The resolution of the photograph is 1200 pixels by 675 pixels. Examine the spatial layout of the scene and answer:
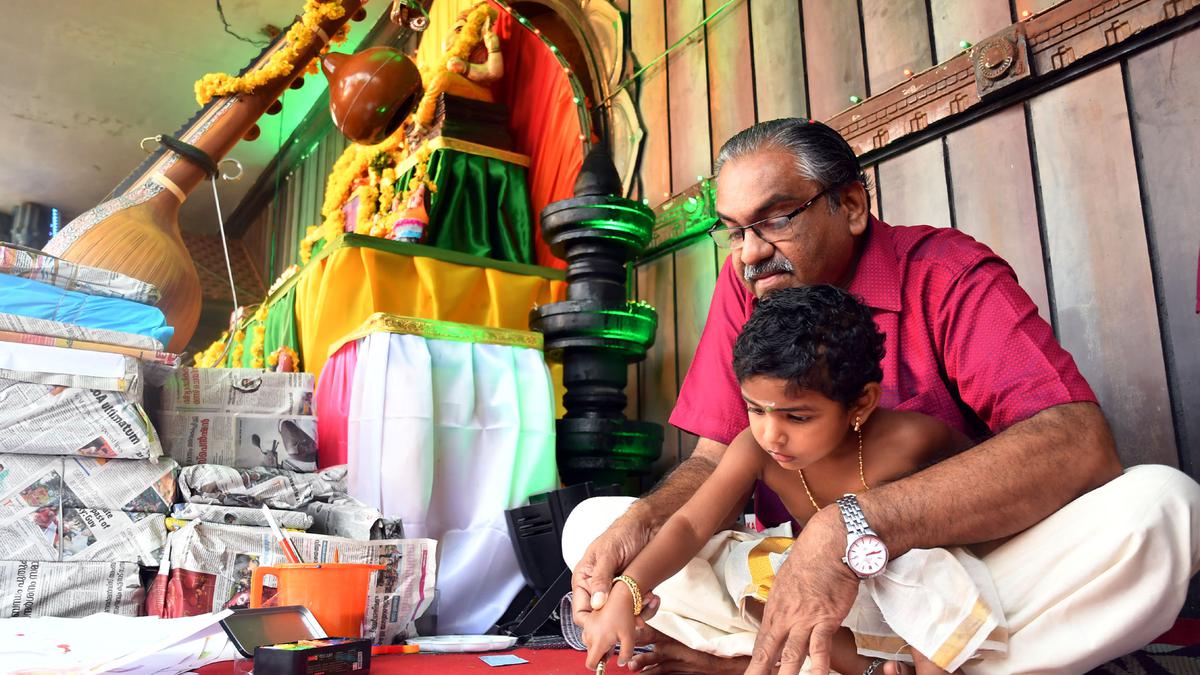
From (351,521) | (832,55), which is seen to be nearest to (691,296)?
(832,55)

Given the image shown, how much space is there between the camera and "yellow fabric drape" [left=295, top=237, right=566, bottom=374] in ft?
8.59

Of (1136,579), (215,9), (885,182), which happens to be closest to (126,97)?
(215,9)

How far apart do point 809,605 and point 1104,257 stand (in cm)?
109

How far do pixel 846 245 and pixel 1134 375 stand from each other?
2.04 ft

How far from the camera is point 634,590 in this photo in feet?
3.60

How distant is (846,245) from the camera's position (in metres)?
1.45

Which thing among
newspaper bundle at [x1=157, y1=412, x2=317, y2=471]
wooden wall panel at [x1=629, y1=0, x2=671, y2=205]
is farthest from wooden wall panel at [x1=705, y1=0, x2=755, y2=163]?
newspaper bundle at [x1=157, y1=412, x2=317, y2=471]

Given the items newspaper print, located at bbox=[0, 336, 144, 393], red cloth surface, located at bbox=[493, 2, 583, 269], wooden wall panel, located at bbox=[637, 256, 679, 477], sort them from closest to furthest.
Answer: newspaper print, located at bbox=[0, 336, 144, 393] < wooden wall panel, located at bbox=[637, 256, 679, 477] < red cloth surface, located at bbox=[493, 2, 583, 269]

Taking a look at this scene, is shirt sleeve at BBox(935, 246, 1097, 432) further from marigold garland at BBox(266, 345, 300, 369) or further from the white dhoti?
marigold garland at BBox(266, 345, 300, 369)

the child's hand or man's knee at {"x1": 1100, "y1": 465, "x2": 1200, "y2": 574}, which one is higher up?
man's knee at {"x1": 1100, "y1": 465, "x2": 1200, "y2": 574}

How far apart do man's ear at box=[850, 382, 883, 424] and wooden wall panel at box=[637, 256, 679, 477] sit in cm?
150

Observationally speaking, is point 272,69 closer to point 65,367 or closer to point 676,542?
point 65,367

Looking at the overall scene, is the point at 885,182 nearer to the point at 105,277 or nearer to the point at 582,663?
the point at 582,663

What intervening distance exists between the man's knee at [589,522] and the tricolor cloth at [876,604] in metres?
0.01
